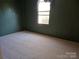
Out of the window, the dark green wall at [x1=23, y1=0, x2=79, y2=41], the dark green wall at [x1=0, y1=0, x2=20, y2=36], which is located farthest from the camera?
the window

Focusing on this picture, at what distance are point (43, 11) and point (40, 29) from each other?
35.2 inches

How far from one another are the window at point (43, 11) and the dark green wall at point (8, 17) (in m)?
1.20

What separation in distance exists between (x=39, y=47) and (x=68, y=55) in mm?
980

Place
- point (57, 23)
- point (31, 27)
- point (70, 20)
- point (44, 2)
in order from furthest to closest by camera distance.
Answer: point (31, 27)
point (44, 2)
point (57, 23)
point (70, 20)

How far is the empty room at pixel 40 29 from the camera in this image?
301 cm

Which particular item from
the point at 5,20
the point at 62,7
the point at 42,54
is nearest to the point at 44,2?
the point at 62,7

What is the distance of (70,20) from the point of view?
13.2 feet

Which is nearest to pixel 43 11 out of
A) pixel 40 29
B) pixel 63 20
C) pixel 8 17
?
pixel 40 29

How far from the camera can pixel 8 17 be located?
4781mm

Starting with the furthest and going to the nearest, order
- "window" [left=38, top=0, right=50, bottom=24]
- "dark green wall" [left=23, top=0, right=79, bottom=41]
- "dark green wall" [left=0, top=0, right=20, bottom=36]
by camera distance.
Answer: "window" [left=38, top=0, right=50, bottom=24]
"dark green wall" [left=0, top=0, right=20, bottom=36]
"dark green wall" [left=23, top=0, right=79, bottom=41]

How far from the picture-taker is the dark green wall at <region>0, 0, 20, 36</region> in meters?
4.52

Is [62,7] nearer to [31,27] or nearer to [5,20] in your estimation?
[31,27]

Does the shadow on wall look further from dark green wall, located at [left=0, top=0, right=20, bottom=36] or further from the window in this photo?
the window

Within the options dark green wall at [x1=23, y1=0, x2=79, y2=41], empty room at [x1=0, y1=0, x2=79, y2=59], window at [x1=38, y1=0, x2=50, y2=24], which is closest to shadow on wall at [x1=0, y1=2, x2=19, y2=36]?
empty room at [x1=0, y1=0, x2=79, y2=59]
